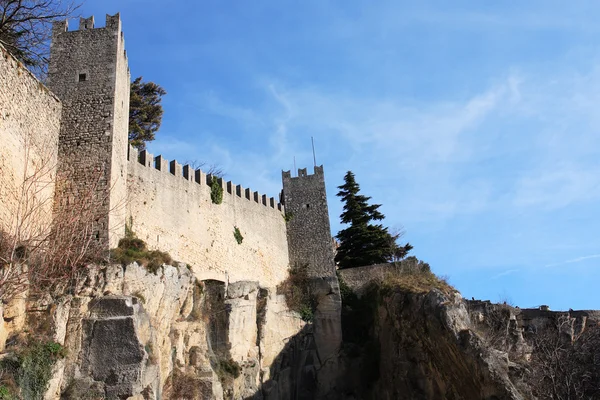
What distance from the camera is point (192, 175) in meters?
25.4

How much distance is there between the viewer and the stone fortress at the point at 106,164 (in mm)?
16656

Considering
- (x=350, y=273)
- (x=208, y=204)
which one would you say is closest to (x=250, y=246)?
(x=208, y=204)

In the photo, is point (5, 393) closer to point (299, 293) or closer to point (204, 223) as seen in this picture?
point (204, 223)

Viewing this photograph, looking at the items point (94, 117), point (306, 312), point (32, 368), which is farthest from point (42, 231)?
point (306, 312)

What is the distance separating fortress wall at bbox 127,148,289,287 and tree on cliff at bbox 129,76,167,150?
7888 millimetres

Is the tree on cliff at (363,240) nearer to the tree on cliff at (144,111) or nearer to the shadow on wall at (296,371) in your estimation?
the shadow on wall at (296,371)

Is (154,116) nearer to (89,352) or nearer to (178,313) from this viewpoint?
(178,313)

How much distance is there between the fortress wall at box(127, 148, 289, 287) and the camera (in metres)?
21.9

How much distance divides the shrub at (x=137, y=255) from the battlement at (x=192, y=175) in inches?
164

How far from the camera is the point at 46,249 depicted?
47.4ft

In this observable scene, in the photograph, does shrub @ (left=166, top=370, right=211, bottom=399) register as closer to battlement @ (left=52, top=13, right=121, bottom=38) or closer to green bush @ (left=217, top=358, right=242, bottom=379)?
green bush @ (left=217, top=358, right=242, bottom=379)

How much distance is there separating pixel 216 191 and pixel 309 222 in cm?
750

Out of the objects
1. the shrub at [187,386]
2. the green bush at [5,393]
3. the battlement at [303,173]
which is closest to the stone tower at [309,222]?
the battlement at [303,173]

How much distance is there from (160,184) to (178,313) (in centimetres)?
543
